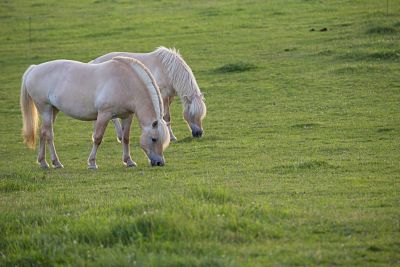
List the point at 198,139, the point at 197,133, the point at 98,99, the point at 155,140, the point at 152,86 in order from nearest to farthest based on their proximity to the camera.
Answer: the point at 155,140, the point at 152,86, the point at 98,99, the point at 198,139, the point at 197,133

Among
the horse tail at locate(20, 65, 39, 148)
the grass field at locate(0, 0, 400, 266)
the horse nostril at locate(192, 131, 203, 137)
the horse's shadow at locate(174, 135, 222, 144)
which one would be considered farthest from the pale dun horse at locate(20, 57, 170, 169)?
the horse nostril at locate(192, 131, 203, 137)

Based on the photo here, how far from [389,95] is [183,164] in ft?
25.6

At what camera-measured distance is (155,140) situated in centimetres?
1291

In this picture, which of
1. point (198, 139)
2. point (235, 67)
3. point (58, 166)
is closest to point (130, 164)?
point (58, 166)

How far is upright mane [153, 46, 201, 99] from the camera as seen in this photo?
16078 millimetres

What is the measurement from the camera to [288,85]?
2133 centimetres

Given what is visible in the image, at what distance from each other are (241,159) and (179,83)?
10.8 feet

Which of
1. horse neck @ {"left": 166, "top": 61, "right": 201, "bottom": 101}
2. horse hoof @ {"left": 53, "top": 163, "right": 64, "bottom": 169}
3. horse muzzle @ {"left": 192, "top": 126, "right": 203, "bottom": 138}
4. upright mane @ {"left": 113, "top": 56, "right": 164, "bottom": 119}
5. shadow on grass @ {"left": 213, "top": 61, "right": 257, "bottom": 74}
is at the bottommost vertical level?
horse hoof @ {"left": 53, "top": 163, "right": 64, "bottom": 169}

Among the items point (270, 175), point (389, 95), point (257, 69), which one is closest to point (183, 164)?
point (270, 175)

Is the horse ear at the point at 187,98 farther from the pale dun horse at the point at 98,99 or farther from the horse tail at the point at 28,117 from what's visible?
the horse tail at the point at 28,117

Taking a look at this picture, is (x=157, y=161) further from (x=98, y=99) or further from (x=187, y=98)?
(x=187, y=98)

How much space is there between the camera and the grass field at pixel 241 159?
771 centimetres

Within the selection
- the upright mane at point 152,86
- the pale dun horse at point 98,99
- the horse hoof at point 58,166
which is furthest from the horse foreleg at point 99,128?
the upright mane at point 152,86

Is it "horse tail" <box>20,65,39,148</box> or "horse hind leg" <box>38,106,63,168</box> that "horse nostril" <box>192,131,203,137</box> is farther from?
"horse tail" <box>20,65,39,148</box>
